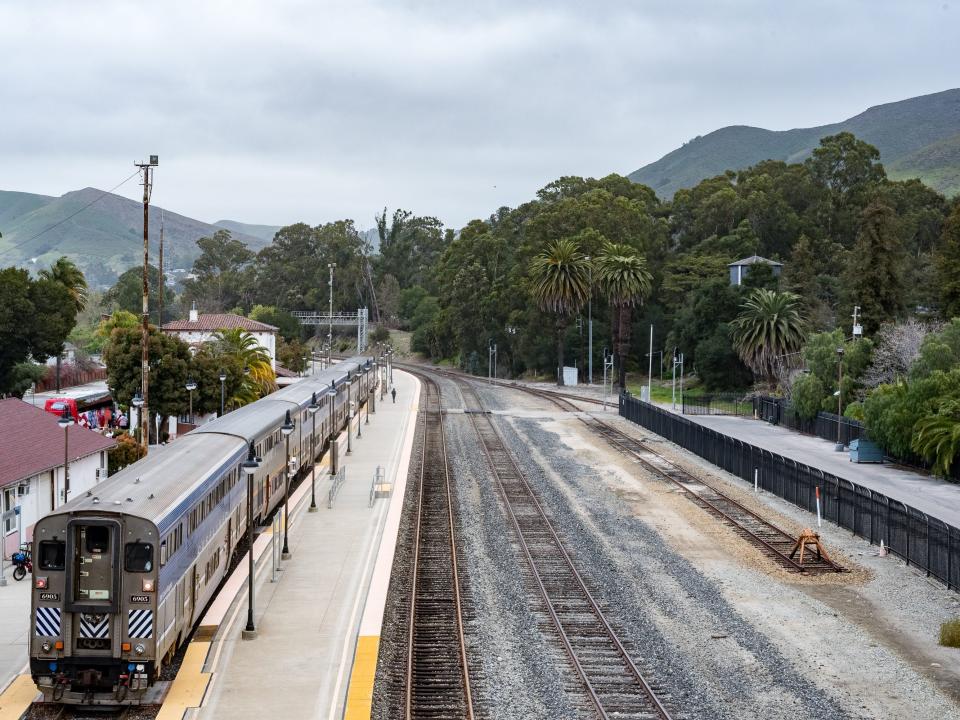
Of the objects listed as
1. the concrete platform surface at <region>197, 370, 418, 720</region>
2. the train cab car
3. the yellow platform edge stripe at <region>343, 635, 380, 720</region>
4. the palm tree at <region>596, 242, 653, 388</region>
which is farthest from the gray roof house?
the train cab car

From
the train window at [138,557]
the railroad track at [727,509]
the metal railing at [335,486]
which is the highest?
the train window at [138,557]

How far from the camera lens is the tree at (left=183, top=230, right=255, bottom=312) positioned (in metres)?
168

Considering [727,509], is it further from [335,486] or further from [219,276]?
[219,276]

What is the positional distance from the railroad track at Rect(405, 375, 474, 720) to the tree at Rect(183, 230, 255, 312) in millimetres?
137825

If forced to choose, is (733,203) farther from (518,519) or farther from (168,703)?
(168,703)

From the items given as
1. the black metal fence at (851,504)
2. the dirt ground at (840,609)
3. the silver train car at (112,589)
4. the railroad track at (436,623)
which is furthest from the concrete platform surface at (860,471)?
the silver train car at (112,589)

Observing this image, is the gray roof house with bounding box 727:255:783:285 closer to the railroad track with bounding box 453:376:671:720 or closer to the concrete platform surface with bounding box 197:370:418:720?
the railroad track with bounding box 453:376:671:720

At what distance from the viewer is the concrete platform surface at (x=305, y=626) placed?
1605 centimetres

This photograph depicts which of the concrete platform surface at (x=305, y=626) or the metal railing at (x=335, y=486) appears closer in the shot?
the concrete platform surface at (x=305, y=626)

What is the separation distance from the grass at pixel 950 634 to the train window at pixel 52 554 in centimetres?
1673

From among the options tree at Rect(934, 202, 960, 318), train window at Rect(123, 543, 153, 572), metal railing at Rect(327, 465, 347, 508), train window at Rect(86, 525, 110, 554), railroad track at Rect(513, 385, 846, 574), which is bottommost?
railroad track at Rect(513, 385, 846, 574)

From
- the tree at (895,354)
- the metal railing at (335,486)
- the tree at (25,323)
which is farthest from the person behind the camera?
the tree at (25,323)

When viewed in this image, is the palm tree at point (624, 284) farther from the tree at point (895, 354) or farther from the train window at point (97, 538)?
the train window at point (97, 538)

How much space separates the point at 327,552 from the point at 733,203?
92501 millimetres
